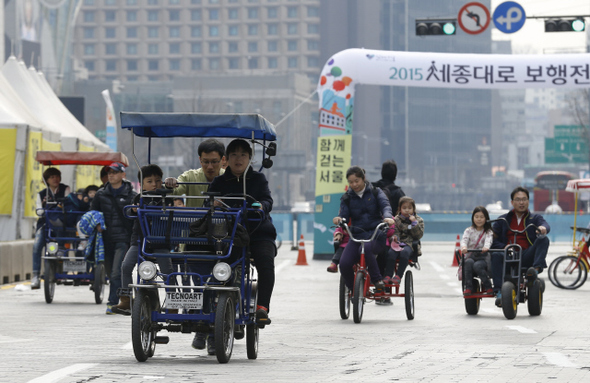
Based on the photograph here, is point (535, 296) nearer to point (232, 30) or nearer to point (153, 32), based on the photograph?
point (232, 30)

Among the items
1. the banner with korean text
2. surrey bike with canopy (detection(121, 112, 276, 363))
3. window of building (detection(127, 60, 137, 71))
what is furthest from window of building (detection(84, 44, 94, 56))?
surrey bike with canopy (detection(121, 112, 276, 363))

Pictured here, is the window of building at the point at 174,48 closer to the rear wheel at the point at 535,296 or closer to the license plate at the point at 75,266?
the license plate at the point at 75,266

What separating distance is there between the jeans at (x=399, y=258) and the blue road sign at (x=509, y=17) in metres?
13.5

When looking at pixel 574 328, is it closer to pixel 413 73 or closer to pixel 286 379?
pixel 286 379

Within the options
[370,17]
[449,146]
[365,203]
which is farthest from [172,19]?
[365,203]

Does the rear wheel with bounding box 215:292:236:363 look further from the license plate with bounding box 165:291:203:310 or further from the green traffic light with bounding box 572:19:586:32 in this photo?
the green traffic light with bounding box 572:19:586:32

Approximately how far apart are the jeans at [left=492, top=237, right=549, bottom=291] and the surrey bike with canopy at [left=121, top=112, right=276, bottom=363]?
18.7 feet

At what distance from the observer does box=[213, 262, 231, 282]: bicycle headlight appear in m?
8.88

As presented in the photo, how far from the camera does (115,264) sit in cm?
1514

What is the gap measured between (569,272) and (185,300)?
13365mm

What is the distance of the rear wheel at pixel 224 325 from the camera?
8.72 metres

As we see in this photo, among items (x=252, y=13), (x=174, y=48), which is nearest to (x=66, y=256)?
(x=252, y=13)

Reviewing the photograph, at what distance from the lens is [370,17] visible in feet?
578

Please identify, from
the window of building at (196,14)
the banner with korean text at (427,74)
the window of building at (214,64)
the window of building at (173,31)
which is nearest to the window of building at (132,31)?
the window of building at (173,31)
